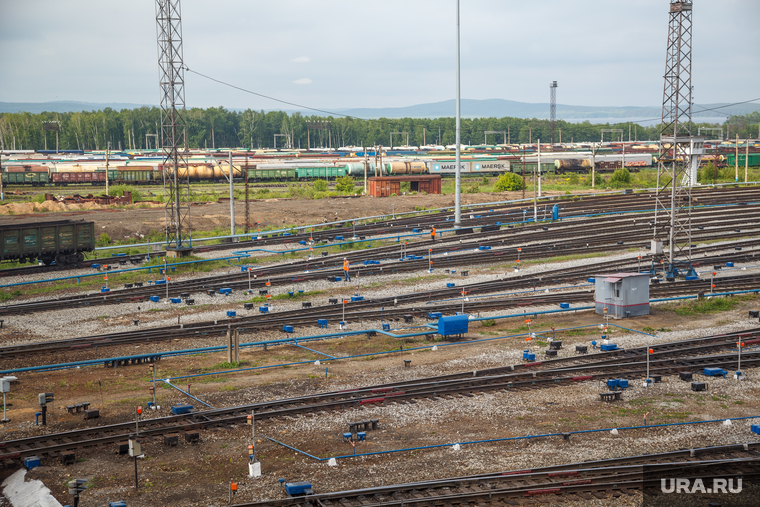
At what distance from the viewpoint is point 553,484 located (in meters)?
13.4

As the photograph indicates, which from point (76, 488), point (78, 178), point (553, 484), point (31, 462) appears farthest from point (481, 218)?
point (78, 178)

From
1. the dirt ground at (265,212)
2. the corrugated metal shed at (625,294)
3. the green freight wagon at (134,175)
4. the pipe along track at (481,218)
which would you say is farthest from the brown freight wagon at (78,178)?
the corrugated metal shed at (625,294)

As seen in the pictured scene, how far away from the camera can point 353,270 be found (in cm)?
3738

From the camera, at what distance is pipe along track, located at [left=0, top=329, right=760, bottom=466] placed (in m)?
16.0

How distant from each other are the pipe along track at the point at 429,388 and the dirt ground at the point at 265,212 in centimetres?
3440

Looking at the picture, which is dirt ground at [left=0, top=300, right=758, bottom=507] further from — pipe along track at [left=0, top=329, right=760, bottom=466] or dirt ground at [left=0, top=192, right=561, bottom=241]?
dirt ground at [left=0, top=192, right=561, bottom=241]

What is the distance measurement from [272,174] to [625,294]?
252 feet

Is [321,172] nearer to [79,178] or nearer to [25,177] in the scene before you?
[79,178]

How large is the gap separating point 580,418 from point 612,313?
39.8ft

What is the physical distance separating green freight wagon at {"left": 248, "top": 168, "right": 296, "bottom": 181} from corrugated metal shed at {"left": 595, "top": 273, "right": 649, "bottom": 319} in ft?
244

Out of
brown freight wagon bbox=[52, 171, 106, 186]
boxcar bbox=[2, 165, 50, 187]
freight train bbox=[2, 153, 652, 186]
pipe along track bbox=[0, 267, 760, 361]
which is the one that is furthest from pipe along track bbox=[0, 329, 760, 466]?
boxcar bbox=[2, 165, 50, 187]

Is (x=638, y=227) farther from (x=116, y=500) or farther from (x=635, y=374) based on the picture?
(x=116, y=500)

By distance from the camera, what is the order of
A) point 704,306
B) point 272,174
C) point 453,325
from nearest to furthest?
point 453,325 → point 704,306 → point 272,174

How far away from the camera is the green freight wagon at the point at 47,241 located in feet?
119
